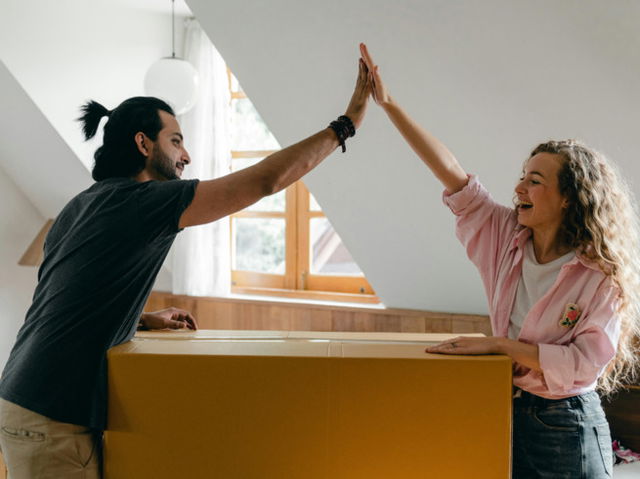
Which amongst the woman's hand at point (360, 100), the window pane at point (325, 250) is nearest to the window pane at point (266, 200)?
the window pane at point (325, 250)

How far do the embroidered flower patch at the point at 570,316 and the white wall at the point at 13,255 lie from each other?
3790 mm

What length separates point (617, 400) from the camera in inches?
98.9

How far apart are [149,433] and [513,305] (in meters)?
0.74

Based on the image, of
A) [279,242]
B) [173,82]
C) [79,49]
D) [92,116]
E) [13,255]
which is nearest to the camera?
[92,116]

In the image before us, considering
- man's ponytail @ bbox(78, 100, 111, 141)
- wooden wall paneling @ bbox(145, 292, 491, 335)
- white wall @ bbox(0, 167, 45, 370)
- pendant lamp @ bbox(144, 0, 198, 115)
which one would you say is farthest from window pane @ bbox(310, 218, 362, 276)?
man's ponytail @ bbox(78, 100, 111, 141)

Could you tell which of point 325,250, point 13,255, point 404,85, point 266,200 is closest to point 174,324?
point 404,85

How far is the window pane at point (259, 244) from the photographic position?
3828 millimetres

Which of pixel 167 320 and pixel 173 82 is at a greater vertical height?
pixel 173 82

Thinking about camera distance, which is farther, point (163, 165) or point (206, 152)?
point (206, 152)

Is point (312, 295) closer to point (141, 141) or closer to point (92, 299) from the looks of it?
point (141, 141)

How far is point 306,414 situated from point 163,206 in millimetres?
456

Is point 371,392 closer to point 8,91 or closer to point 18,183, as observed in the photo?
point 8,91

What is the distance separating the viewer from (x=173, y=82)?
2.72 meters

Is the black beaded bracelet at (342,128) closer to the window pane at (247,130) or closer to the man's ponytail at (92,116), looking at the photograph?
the man's ponytail at (92,116)
